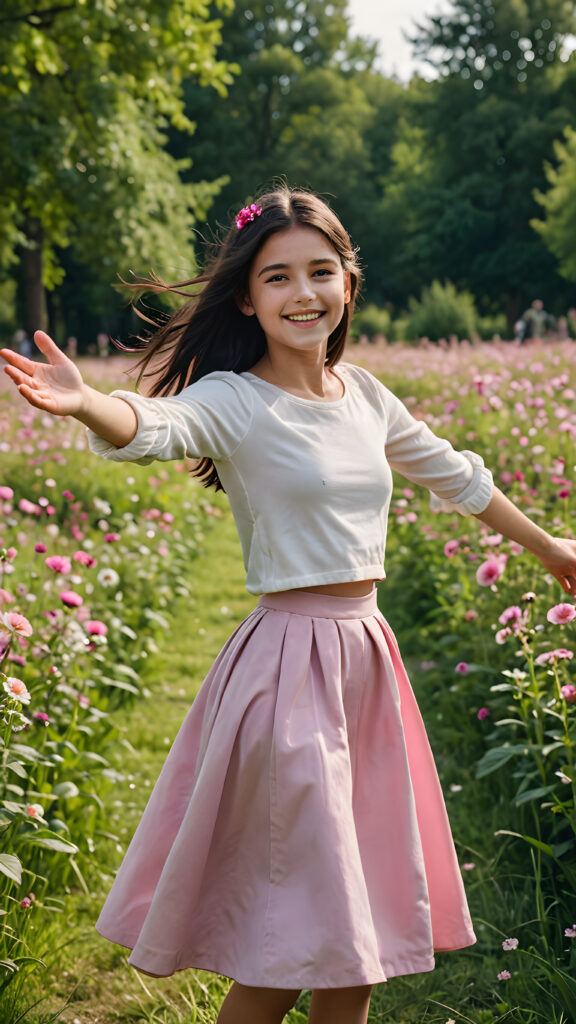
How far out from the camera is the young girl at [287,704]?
1.76 metres

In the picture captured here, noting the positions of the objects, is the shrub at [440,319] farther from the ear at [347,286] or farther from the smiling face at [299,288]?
the smiling face at [299,288]

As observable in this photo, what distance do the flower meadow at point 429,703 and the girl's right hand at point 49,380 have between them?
0.73 m

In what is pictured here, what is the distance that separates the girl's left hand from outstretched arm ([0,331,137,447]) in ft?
3.83

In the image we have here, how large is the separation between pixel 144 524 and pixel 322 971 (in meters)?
4.42

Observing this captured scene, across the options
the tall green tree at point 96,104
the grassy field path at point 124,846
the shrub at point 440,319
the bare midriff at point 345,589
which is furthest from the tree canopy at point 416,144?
the bare midriff at point 345,589

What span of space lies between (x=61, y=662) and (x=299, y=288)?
1.58 metres

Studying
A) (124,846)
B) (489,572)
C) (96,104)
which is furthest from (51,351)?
(96,104)

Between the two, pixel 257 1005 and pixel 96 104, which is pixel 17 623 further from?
pixel 96 104

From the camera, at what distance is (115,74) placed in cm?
1030

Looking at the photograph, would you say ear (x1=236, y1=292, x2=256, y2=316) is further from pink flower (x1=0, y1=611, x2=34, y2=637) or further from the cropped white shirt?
pink flower (x1=0, y1=611, x2=34, y2=637)

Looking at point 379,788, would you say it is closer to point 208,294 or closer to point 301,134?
point 208,294

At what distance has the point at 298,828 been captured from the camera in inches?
70.6

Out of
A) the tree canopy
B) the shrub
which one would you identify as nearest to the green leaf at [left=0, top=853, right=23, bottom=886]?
the shrub

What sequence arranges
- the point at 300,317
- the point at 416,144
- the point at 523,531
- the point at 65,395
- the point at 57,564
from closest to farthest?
1. the point at 65,395
2. the point at 300,317
3. the point at 523,531
4. the point at 57,564
5. the point at 416,144
